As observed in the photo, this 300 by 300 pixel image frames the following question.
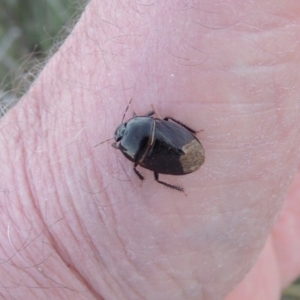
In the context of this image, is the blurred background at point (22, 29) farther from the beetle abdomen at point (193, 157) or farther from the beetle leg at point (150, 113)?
the beetle abdomen at point (193, 157)

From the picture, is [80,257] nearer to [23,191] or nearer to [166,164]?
[23,191]

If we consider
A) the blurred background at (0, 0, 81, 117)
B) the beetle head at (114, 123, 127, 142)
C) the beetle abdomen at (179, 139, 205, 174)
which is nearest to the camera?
the beetle abdomen at (179, 139, 205, 174)

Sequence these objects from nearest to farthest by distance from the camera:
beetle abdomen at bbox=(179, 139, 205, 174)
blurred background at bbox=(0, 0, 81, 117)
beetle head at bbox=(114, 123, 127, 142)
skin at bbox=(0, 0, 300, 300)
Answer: skin at bbox=(0, 0, 300, 300), beetle abdomen at bbox=(179, 139, 205, 174), beetle head at bbox=(114, 123, 127, 142), blurred background at bbox=(0, 0, 81, 117)

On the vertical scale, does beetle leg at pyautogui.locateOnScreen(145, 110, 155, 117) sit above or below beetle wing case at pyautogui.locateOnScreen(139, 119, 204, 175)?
above

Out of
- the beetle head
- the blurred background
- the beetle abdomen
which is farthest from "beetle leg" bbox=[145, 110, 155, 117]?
the blurred background

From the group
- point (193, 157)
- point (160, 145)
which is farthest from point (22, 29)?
point (193, 157)

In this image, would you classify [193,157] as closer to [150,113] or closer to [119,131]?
[150,113]

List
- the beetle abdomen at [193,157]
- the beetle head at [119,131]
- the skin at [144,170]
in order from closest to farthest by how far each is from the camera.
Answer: the skin at [144,170] < the beetle abdomen at [193,157] < the beetle head at [119,131]

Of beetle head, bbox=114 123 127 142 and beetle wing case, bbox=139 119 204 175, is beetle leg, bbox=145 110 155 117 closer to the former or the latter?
beetle wing case, bbox=139 119 204 175

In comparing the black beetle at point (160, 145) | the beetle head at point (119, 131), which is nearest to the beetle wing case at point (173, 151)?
the black beetle at point (160, 145)
